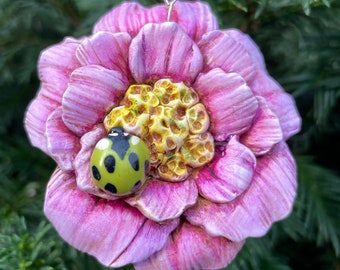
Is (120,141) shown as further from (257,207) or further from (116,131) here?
(257,207)

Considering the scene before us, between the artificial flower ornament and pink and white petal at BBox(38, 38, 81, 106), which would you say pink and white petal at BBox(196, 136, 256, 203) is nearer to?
the artificial flower ornament

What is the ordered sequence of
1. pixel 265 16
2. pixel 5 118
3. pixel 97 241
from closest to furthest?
pixel 97 241 < pixel 265 16 < pixel 5 118

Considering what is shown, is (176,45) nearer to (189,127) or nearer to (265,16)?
(189,127)

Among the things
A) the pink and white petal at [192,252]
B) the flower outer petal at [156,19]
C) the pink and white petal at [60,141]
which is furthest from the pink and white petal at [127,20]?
the pink and white petal at [192,252]

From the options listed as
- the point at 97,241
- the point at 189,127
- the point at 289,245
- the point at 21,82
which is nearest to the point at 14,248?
the point at 97,241

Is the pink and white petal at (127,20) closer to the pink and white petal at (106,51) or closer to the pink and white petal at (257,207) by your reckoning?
the pink and white petal at (106,51)

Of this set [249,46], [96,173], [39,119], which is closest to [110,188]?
[96,173]
